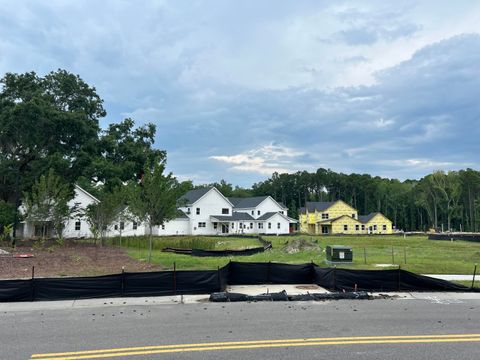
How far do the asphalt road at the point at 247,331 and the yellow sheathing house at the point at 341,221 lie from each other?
7014 centimetres

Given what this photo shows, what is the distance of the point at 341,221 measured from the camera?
266 feet

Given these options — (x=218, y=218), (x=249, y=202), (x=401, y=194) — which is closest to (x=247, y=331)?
(x=218, y=218)

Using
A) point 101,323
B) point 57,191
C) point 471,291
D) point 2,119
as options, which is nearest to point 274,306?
point 101,323

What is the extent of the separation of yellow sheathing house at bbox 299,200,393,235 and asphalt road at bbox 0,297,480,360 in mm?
70141

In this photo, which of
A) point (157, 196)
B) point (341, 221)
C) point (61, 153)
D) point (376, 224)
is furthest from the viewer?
point (376, 224)

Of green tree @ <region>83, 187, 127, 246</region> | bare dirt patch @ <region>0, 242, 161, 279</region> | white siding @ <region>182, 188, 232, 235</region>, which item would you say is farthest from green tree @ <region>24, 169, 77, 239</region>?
white siding @ <region>182, 188, 232, 235</region>

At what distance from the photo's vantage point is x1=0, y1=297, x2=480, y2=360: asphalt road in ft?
22.7

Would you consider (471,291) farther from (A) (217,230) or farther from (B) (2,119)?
(A) (217,230)

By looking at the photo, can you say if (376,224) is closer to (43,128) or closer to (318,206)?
(318,206)

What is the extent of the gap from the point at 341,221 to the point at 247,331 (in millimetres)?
75165

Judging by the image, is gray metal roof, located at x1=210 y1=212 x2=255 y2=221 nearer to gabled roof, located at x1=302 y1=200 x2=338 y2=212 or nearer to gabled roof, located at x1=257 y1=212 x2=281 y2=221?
gabled roof, located at x1=257 y1=212 x2=281 y2=221

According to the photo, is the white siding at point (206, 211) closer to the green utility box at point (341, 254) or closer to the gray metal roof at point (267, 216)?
the gray metal roof at point (267, 216)

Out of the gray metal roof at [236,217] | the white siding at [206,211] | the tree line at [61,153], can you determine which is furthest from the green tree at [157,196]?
the gray metal roof at [236,217]

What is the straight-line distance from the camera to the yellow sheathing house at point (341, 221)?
81.1 m
